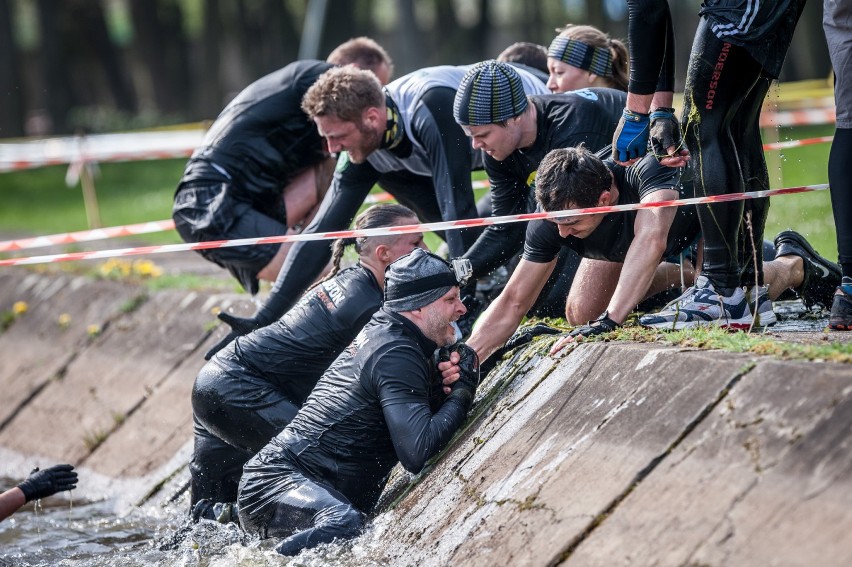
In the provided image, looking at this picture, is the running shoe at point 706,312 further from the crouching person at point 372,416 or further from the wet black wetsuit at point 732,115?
the crouching person at point 372,416

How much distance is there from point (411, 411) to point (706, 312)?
1376 millimetres

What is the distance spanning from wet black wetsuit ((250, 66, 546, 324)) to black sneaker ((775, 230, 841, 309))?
5.50ft

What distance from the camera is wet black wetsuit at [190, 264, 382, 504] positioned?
239 inches

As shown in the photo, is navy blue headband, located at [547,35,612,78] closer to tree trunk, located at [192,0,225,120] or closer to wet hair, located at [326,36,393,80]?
wet hair, located at [326,36,393,80]

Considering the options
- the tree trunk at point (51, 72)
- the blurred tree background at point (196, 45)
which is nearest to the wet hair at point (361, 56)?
the blurred tree background at point (196, 45)

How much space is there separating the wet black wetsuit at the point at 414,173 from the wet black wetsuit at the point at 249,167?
31.8 inches

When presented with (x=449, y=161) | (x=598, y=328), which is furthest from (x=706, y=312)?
(x=449, y=161)

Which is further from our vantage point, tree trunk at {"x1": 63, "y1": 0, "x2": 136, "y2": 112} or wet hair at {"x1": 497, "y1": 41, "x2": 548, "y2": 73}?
tree trunk at {"x1": 63, "y1": 0, "x2": 136, "y2": 112}

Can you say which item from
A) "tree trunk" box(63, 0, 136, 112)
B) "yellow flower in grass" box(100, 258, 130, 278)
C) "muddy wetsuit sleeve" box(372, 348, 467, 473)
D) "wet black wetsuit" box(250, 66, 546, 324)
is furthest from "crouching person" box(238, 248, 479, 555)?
"tree trunk" box(63, 0, 136, 112)

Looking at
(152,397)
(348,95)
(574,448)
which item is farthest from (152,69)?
(574,448)

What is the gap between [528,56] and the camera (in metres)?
7.77

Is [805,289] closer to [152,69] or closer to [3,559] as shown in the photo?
[3,559]

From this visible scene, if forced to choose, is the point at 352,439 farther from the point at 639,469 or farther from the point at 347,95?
the point at 347,95

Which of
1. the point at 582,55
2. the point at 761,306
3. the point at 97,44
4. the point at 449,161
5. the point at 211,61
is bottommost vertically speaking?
the point at 211,61
